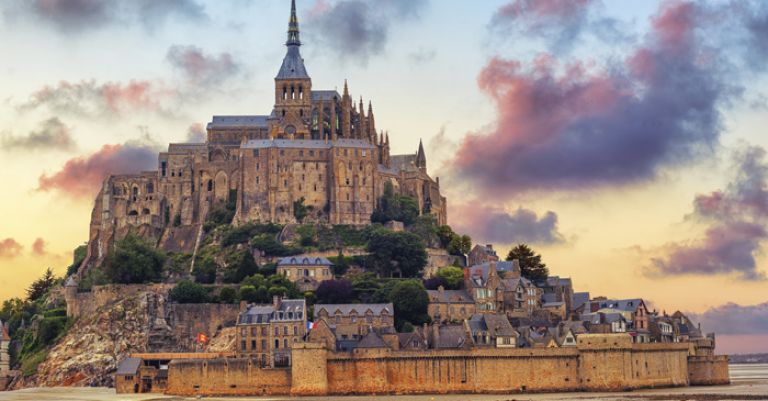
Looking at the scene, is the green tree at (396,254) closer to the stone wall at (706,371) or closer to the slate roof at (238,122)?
the slate roof at (238,122)

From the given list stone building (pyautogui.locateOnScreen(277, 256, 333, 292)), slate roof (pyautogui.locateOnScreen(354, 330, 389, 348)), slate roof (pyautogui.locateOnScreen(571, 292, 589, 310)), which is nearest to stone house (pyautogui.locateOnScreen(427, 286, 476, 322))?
stone building (pyautogui.locateOnScreen(277, 256, 333, 292))

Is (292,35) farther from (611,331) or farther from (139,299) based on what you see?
(611,331)

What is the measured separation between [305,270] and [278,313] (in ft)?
51.5

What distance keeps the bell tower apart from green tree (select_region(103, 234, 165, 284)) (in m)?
21.8

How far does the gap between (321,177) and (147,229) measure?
58.6 ft

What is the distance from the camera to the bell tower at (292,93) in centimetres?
12062

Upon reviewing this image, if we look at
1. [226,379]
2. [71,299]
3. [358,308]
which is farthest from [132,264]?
[226,379]

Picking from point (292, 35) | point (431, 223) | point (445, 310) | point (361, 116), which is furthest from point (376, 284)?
point (292, 35)

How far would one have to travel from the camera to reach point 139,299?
319 ft

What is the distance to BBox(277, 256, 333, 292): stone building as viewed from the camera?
4055 inches

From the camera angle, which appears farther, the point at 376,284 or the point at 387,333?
the point at 376,284

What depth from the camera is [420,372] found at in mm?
82312

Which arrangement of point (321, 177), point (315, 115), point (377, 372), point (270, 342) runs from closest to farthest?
1. point (377, 372)
2. point (270, 342)
3. point (321, 177)
4. point (315, 115)

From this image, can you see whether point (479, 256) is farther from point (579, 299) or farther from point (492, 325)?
point (492, 325)
